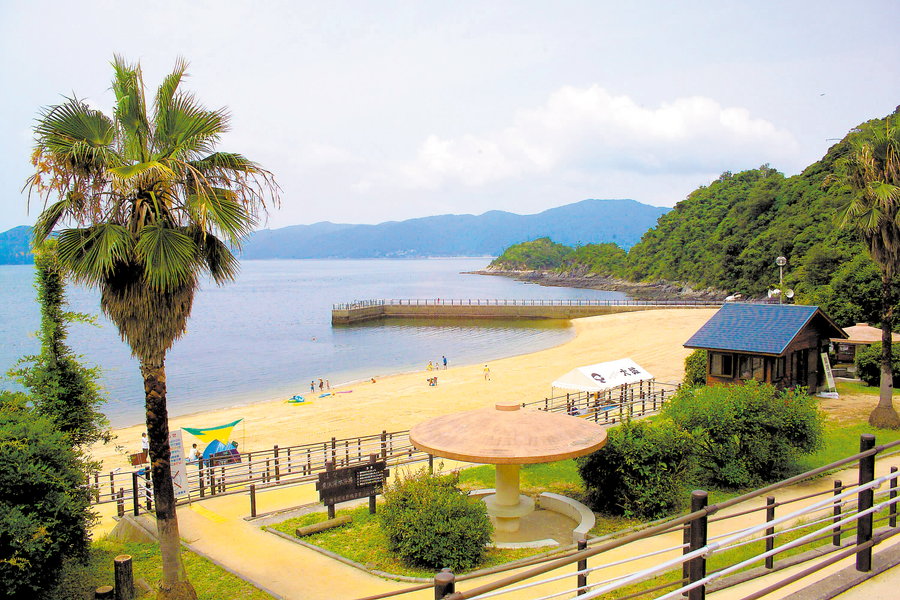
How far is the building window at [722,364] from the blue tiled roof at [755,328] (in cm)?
64

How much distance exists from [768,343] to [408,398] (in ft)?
67.7

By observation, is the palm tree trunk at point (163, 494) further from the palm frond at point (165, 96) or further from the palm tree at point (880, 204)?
the palm tree at point (880, 204)

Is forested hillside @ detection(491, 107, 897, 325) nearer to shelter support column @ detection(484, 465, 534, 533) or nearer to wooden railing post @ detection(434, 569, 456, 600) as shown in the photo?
shelter support column @ detection(484, 465, 534, 533)

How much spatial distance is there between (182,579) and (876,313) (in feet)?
122

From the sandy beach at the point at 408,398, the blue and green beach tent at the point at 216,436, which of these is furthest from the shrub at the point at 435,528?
the sandy beach at the point at 408,398

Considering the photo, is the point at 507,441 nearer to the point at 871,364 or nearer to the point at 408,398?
the point at 871,364

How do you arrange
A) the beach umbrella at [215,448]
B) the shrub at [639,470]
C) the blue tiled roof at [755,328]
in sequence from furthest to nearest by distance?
the blue tiled roof at [755,328]
the beach umbrella at [215,448]
the shrub at [639,470]

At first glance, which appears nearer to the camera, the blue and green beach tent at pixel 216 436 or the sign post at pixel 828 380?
the blue and green beach tent at pixel 216 436

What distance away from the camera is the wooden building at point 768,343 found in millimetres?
22547

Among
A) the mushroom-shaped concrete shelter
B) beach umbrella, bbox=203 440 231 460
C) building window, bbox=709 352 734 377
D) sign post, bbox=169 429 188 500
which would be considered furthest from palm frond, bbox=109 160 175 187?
building window, bbox=709 352 734 377

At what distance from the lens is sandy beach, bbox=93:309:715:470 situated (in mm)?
29859

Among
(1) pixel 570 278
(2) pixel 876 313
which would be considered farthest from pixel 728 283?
(1) pixel 570 278

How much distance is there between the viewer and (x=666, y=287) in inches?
4921

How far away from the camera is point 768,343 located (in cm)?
2242
